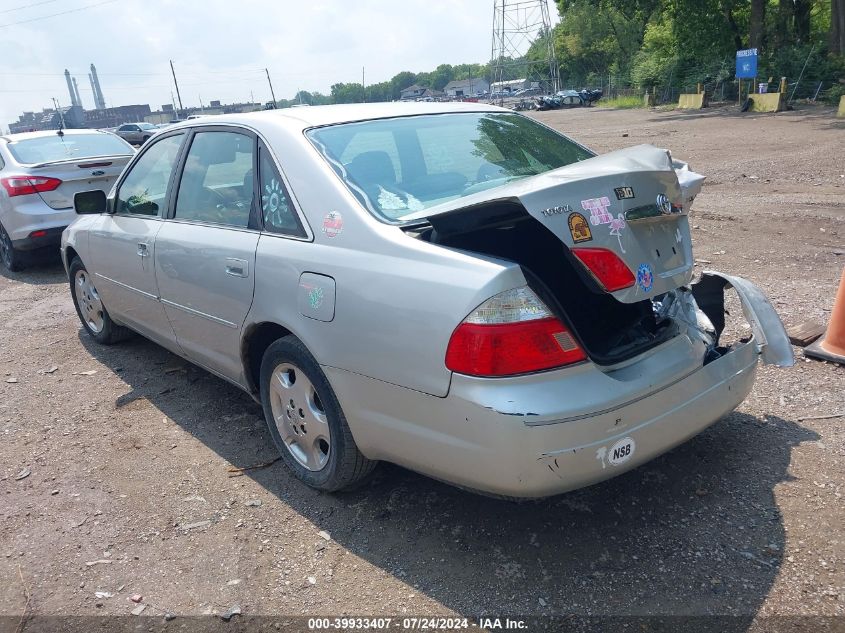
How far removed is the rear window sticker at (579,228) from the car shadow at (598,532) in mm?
1236

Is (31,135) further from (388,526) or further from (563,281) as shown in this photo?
(563,281)

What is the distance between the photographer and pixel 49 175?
816 cm

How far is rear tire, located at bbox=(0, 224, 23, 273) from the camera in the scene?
27.9ft

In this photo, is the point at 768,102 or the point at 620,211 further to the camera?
the point at 768,102

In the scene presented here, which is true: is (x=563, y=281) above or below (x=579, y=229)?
below

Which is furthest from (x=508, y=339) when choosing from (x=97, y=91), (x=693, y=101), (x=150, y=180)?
(x=97, y=91)

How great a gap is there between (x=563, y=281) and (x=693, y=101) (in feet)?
114

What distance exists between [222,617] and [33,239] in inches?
277

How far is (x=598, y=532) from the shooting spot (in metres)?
2.83

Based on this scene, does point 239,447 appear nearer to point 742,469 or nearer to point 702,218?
point 742,469

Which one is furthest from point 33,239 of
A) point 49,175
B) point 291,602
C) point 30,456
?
point 291,602

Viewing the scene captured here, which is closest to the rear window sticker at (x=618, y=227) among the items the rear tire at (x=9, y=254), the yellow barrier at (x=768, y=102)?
the rear tire at (x=9, y=254)

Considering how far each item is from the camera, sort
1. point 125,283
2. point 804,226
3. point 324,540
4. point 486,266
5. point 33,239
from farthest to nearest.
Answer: point 33,239
point 804,226
point 125,283
point 324,540
point 486,266

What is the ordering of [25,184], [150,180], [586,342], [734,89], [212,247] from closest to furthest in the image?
1. [586,342]
2. [212,247]
3. [150,180]
4. [25,184]
5. [734,89]
